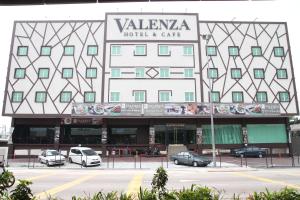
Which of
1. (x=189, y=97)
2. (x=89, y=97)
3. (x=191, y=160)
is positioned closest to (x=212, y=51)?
(x=189, y=97)

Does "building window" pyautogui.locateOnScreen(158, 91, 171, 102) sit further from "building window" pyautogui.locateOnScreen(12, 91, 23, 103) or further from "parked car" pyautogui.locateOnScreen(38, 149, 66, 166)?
"building window" pyautogui.locateOnScreen(12, 91, 23, 103)

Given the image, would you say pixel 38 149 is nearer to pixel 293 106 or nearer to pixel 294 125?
pixel 293 106

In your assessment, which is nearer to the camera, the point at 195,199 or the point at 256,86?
the point at 195,199

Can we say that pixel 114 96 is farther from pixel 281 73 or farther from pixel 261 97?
→ pixel 281 73

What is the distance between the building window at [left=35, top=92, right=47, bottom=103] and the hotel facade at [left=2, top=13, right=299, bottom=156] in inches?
7.7

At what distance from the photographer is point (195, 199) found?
214 inches

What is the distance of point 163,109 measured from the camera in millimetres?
39031

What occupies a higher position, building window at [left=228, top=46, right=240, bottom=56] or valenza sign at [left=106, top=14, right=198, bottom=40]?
valenza sign at [left=106, top=14, right=198, bottom=40]

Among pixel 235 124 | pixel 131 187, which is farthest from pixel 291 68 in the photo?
pixel 131 187

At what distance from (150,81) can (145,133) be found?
24.7ft

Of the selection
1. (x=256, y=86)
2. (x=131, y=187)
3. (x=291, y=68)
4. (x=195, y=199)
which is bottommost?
(x=131, y=187)

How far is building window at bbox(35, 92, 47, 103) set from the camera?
41.7 m

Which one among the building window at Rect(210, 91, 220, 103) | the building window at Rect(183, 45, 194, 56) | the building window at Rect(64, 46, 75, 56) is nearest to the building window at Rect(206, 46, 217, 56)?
the building window at Rect(183, 45, 194, 56)

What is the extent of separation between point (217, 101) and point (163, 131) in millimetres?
8940
